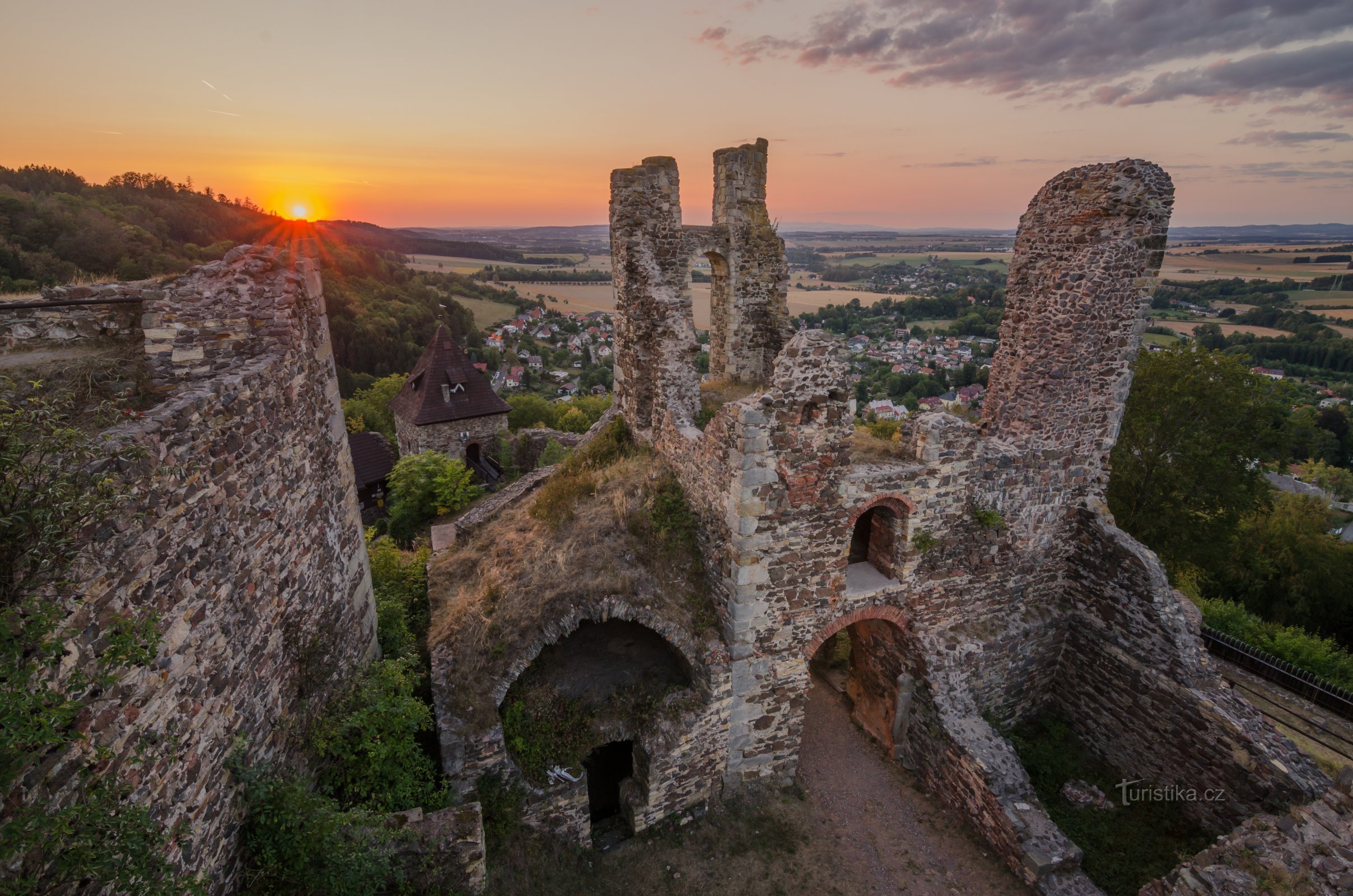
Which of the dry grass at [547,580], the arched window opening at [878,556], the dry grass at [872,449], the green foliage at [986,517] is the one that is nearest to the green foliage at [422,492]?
the dry grass at [547,580]

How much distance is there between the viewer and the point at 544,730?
29.0ft

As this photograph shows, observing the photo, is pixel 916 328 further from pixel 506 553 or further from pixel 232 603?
pixel 232 603

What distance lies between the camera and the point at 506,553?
1030cm

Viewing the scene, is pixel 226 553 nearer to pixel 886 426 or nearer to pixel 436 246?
pixel 886 426

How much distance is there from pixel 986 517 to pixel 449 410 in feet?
75.0

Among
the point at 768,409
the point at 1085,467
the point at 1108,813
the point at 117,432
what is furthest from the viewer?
the point at 1085,467

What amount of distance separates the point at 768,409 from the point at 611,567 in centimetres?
348

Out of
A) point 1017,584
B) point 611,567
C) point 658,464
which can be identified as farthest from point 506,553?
point 1017,584

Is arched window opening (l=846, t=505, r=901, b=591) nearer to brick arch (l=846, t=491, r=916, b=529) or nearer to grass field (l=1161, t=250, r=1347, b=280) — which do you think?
brick arch (l=846, t=491, r=916, b=529)

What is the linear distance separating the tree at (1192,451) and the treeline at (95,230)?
24.4 metres

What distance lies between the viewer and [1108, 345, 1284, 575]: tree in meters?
17.6

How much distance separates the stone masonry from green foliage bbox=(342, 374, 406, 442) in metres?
30.2

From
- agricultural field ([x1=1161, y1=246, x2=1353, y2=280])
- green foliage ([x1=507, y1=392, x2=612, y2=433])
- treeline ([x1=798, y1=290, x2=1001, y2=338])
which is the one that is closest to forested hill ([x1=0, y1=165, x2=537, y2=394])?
green foliage ([x1=507, y1=392, x2=612, y2=433])

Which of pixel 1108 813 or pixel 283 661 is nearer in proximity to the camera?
pixel 283 661
